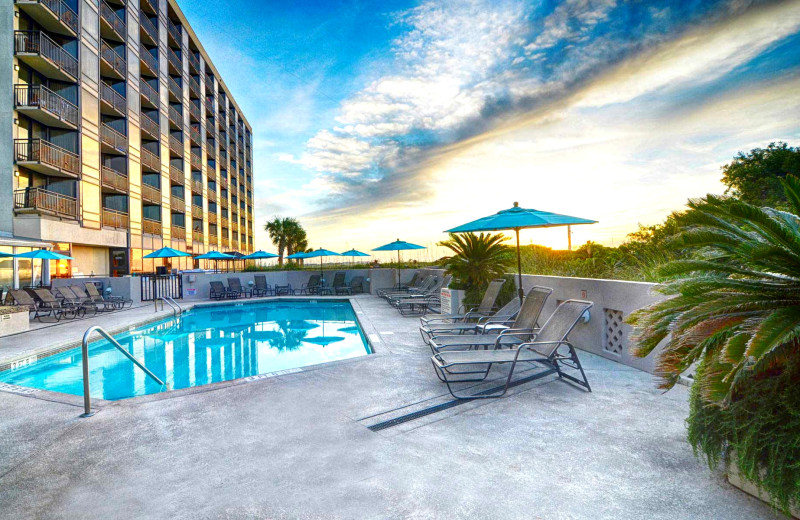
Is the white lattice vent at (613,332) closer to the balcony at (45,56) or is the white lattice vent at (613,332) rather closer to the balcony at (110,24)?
the balcony at (45,56)

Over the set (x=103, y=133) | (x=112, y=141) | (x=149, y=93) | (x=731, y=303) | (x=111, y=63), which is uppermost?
(x=149, y=93)

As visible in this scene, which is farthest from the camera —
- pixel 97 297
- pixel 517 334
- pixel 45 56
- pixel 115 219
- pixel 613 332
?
pixel 115 219

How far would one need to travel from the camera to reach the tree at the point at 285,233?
5325cm

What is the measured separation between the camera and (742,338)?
1948 mm

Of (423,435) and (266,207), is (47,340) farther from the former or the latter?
(266,207)

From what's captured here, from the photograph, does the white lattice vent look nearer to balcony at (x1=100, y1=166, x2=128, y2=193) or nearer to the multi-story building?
the multi-story building

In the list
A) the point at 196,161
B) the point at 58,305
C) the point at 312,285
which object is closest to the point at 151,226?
the point at 196,161

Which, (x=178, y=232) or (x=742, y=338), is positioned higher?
(x=178, y=232)

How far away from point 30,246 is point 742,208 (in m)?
21.3

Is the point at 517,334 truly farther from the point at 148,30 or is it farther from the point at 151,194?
the point at 148,30

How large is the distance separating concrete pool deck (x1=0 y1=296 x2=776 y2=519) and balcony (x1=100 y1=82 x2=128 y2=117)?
75.4 feet

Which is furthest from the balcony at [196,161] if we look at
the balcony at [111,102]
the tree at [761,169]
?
the tree at [761,169]

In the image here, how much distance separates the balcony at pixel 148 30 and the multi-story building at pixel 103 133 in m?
0.10

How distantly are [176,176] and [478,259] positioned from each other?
28.5 meters
